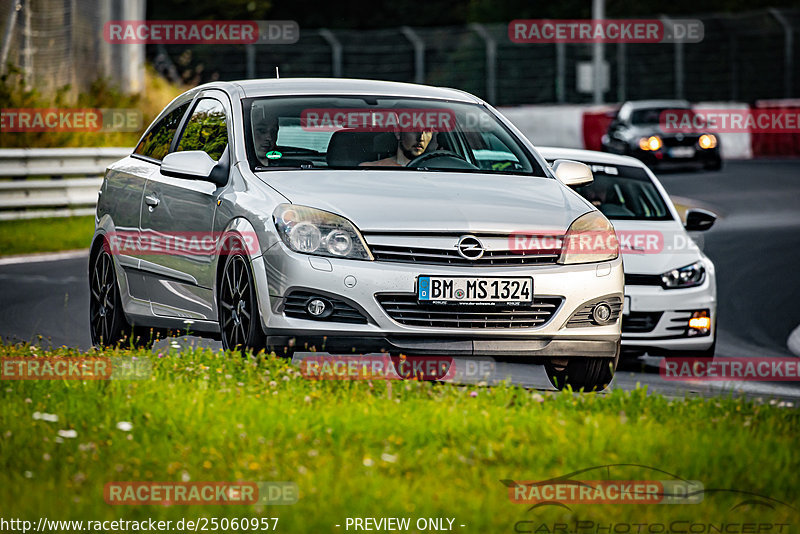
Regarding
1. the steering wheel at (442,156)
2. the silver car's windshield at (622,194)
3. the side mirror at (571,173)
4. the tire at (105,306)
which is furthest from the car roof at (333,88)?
the silver car's windshield at (622,194)

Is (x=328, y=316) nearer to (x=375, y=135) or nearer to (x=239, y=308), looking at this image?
(x=239, y=308)

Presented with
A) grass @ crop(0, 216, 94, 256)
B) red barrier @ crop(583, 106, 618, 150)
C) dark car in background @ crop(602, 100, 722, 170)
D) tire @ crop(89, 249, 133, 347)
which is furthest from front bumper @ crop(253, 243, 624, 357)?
red barrier @ crop(583, 106, 618, 150)

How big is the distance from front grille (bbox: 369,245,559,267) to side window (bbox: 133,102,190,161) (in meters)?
2.54

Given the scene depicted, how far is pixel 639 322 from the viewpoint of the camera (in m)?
10.9

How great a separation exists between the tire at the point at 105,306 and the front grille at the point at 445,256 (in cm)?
261

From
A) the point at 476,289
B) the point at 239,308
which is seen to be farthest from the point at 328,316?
the point at 476,289

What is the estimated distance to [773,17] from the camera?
41.0 metres

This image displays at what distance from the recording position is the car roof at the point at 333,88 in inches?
356

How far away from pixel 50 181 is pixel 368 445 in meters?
15.5

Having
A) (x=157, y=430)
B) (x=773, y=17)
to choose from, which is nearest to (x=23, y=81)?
(x=157, y=430)

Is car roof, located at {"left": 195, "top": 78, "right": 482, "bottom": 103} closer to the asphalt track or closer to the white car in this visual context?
the asphalt track

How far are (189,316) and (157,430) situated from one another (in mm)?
2475

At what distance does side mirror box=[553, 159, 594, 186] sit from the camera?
28.9 ft

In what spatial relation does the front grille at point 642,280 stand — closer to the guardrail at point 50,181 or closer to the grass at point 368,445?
the grass at point 368,445
